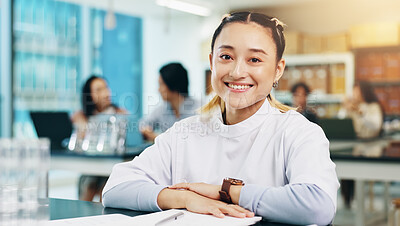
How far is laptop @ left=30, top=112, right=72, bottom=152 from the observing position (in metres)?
3.83

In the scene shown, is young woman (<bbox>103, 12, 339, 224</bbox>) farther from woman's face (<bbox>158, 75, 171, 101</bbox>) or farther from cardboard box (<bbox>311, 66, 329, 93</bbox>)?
cardboard box (<bbox>311, 66, 329, 93</bbox>)

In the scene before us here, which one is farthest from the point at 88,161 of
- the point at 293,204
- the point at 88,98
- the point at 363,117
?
the point at 363,117

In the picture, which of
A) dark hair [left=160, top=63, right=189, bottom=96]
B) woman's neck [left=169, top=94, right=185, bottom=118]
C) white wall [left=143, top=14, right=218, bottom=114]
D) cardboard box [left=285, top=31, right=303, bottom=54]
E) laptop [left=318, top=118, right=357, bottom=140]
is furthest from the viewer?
white wall [left=143, top=14, right=218, bottom=114]

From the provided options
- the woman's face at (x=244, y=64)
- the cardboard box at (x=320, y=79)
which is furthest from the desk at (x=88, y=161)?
the cardboard box at (x=320, y=79)

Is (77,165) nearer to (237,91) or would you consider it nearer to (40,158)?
(237,91)

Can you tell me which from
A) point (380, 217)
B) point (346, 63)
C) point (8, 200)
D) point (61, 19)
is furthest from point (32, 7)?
point (8, 200)

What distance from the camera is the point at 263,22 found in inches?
52.1

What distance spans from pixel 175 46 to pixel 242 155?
21.4 ft

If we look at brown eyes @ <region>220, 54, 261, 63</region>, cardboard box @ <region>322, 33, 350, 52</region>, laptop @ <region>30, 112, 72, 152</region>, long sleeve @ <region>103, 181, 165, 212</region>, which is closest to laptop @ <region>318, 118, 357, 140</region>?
laptop @ <region>30, 112, 72, 152</region>

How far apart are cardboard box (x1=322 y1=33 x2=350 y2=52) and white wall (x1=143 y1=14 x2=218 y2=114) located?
1714 millimetres

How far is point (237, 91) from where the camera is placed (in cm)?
134

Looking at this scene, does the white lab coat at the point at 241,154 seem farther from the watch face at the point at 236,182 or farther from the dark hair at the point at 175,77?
the dark hair at the point at 175,77

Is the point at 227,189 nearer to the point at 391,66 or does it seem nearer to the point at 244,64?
the point at 244,64

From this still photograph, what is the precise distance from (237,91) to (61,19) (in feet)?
18.9
